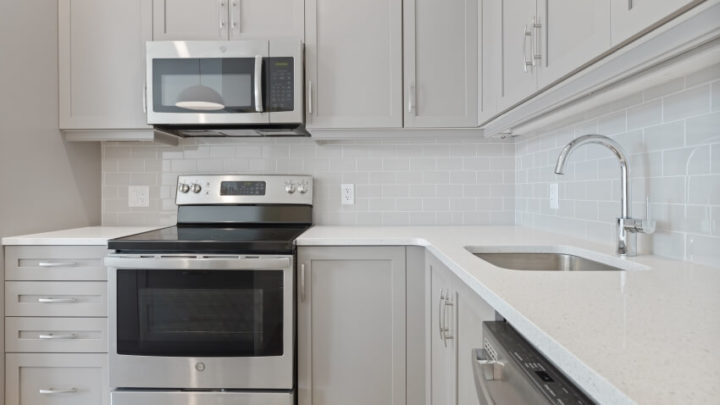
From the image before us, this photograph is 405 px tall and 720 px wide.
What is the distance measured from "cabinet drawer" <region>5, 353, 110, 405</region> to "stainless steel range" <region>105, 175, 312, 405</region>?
140 millimetres

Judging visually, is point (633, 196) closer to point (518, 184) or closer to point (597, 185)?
point (597, 185)

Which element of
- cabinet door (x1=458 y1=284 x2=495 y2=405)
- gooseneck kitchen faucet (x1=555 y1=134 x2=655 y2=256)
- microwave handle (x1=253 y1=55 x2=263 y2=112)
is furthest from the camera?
microwave handle (x1=253 y1=55 x2=263 y2=112)

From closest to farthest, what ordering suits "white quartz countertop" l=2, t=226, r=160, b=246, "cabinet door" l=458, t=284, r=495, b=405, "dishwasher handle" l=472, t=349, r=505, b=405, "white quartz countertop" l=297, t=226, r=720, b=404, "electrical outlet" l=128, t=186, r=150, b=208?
"white quartz countertop" l=297, t=226, r=720, b=404
"dishwasher handle" l=472, t=349, r=505, b=405
"cabinet door" l=458, t=284, r=495, b=405
"white quartz countertop" l=2, t=226, r=160, b=246
"electrical outlet" l=128, t=186, r=150, b=208

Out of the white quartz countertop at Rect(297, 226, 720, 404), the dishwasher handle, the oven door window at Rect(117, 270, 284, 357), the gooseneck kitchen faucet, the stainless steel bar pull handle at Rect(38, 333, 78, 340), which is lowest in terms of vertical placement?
the stainless steel bar pull handle at Rect(38, 333, 78, 340)

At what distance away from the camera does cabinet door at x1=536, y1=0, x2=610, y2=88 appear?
992mm

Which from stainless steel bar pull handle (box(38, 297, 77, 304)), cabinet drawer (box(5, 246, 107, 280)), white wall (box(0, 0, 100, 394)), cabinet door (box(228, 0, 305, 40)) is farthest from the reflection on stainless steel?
white wall (box(0, 0, 100, 394))

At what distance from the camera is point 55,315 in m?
1.81

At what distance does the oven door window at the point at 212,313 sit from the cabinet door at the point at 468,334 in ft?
2.69

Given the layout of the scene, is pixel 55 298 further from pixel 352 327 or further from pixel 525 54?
pixel 525 54

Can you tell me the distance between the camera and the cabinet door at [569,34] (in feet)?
3.26

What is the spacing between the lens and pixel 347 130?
2.09 m

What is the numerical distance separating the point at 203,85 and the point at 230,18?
0.36 metres

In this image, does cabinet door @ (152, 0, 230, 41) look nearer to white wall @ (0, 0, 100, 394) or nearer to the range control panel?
white wall @ (0, 0, 100, 394)

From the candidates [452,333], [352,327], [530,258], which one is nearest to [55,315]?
[352,327]
